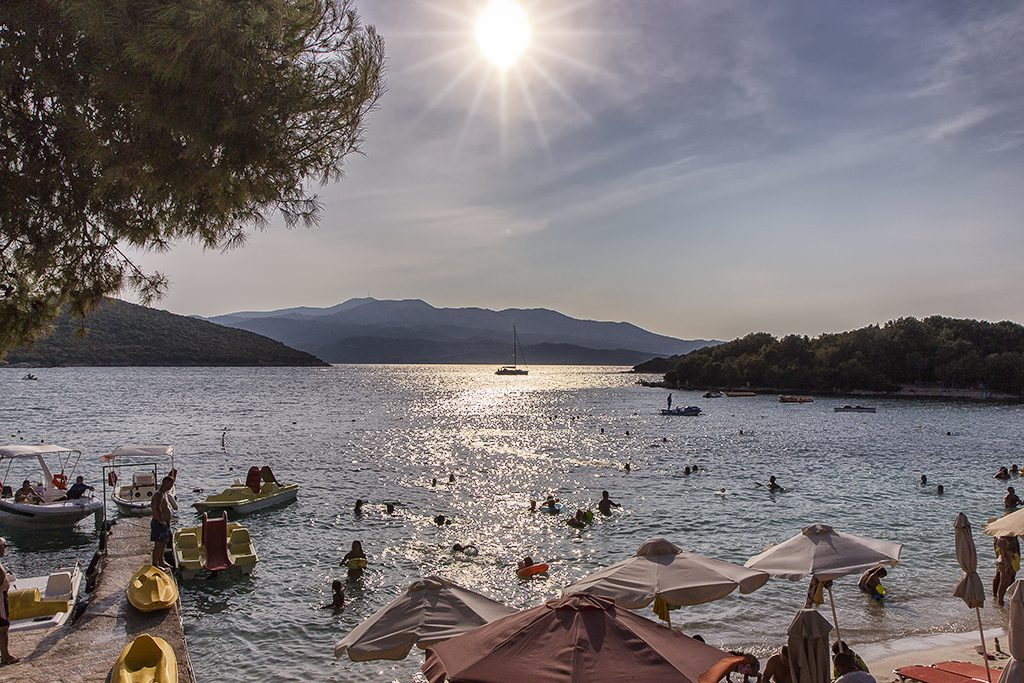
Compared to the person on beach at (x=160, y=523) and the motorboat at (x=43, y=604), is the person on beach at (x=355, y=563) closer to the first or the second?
the person on beach at (x=160, y=523)

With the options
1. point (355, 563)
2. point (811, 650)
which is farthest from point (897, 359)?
point (811, 650)

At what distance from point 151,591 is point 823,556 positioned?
13.2m

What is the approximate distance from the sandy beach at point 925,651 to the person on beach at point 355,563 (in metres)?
13.4

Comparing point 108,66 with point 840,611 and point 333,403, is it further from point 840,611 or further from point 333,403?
point 333,403

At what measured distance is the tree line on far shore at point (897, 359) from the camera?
403 feet

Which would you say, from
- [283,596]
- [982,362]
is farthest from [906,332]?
[283,596]

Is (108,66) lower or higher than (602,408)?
higher

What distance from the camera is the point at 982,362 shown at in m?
122

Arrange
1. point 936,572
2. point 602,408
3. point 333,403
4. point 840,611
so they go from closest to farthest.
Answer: point 840,611 → point 936,572 → point 602,408 → point 333,403

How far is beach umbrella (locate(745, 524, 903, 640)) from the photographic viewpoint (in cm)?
1124

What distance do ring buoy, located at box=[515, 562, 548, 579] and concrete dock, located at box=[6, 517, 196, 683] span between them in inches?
382

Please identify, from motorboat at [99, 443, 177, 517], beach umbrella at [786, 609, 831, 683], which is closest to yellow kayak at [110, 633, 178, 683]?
beach umbrella at [786, 609, 831, 683]

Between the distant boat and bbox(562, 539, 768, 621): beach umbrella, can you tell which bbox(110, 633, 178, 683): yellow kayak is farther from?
the distant boat

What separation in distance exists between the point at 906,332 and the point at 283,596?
140m
